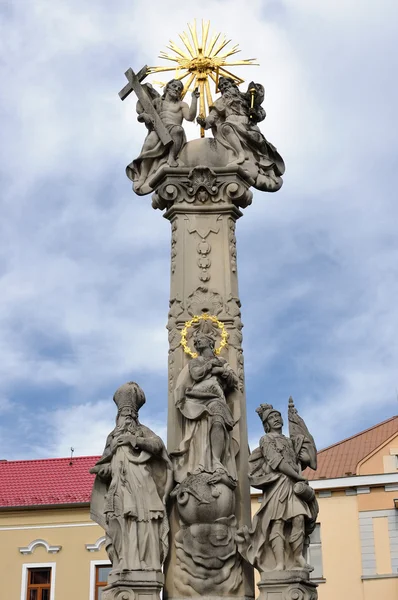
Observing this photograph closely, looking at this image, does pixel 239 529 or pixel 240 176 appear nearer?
pixel 239 529

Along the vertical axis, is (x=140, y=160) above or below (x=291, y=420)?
above

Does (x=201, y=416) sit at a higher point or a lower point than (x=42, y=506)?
lower

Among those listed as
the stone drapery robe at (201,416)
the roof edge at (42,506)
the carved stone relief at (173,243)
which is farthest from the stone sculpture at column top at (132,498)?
the roof edge at (42,506)

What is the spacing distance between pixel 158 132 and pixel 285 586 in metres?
5.02

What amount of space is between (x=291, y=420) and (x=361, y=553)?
1241 centimetres

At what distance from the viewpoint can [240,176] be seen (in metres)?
10.0

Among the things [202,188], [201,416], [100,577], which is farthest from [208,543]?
[100,577]

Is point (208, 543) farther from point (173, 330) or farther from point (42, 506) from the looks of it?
point (42, 506)

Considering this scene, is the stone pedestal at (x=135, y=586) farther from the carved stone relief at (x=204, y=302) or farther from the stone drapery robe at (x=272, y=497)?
the carved stone relief at (x=204, y=302)

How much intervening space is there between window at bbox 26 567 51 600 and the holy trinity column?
44.0 feet

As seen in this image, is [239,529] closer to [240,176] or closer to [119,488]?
[119,488]

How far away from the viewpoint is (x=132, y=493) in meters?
8.05

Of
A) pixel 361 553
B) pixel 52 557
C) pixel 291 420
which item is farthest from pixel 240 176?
pixel 52 557

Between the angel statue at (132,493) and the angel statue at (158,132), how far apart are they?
2798 mm
